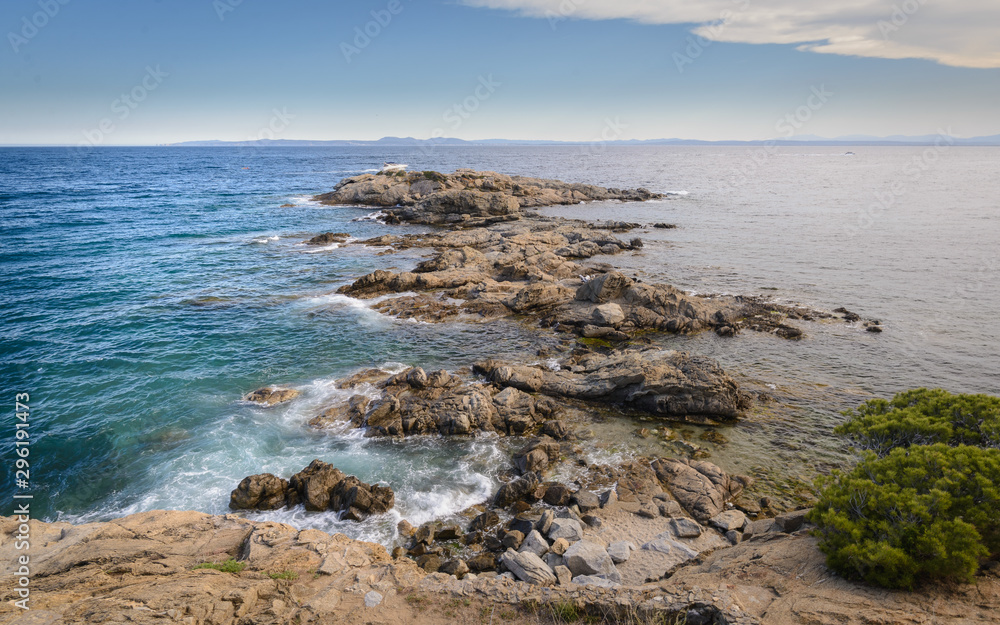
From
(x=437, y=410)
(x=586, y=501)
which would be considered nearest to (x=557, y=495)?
(x=586, y=501)

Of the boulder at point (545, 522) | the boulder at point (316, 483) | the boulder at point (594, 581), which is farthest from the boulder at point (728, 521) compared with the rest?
the boulder at point (316, 483)

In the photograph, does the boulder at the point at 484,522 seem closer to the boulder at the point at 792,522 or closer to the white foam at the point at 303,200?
the boulder at the point at 792,522

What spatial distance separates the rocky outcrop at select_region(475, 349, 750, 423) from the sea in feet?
3.61

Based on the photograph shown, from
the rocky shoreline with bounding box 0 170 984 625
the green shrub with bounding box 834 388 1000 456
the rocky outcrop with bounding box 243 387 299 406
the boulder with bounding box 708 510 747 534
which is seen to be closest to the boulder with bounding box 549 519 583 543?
the rocky shoreline with bounding box 0 170 984 625

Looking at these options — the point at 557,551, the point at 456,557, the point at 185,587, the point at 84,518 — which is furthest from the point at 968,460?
the point at 84,518

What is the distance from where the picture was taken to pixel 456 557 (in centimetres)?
1236

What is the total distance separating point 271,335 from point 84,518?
1368 cm

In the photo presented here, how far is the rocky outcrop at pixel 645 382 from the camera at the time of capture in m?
19.3

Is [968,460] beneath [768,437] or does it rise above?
above

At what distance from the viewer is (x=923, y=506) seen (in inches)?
327

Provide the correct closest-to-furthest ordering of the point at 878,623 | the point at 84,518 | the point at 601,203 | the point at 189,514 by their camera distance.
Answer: the point at 878,623 → the point at 189,514 → the point at 84,518 → the point at 601,203

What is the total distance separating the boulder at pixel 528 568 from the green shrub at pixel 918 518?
5.68 m

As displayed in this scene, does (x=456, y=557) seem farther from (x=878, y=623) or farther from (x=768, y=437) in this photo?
(x=768, y=437)

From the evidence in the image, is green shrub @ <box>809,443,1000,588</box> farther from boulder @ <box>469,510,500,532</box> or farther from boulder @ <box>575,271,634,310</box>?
boulder @ <box>575,271,634,310</box>
